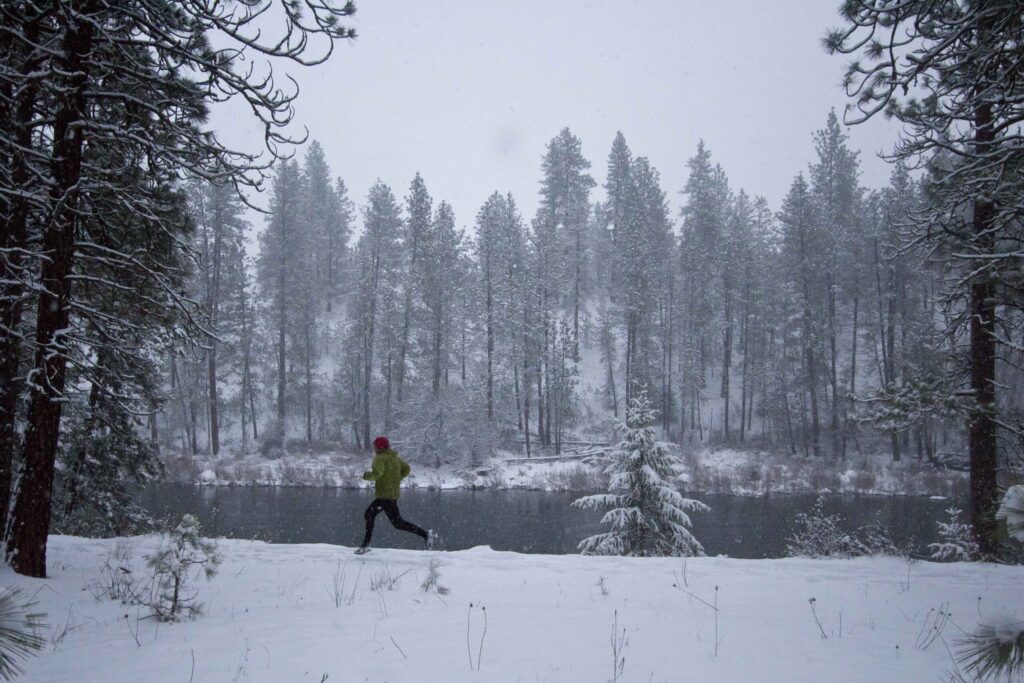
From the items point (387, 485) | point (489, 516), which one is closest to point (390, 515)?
point (387, 485)

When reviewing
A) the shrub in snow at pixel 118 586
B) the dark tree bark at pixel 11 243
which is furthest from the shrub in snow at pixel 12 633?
the dark tree bark at pixel 11 243

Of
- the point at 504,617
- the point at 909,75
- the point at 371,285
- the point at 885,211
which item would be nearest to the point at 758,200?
the point at 885,211

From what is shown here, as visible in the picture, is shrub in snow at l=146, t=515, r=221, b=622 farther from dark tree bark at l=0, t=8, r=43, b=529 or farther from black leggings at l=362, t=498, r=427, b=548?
black leggings at l=362, t=498, r=427, b=548

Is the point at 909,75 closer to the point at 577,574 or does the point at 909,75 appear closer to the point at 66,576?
the point at 577,574

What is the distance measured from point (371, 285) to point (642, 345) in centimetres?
1960

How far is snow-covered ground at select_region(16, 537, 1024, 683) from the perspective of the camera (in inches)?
149

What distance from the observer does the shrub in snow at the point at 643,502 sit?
1089 centimetres

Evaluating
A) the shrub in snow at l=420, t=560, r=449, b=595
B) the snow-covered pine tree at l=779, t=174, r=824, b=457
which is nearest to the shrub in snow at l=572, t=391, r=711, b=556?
the shrub in snow at l=420, t=560, r=449, b=595

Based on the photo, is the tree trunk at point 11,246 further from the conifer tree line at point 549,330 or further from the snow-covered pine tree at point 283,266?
the snow-covered pine tree at point 283,266

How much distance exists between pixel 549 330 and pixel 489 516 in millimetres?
18411

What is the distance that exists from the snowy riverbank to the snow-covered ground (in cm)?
1976

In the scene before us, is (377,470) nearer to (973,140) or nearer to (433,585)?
(433,585)

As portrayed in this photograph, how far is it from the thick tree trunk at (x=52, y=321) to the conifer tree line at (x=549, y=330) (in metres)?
25.9

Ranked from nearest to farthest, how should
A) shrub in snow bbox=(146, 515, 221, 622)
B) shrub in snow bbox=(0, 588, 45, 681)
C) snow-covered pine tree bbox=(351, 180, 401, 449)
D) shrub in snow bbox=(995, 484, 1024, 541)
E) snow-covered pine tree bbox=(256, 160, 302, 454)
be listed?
1. shrub in snow bbox=(0, 588, 45, 681)
2. shrub in snow bbox=(995, 484, 1024, 541)
3. shrub in snow bbox=(146, 515, 221, 622)
4. snow-covered pine tree bbox=(256, 160, 302, 454)
5. snow-covered pine tree bbox=(351, 180, 401, 449)
